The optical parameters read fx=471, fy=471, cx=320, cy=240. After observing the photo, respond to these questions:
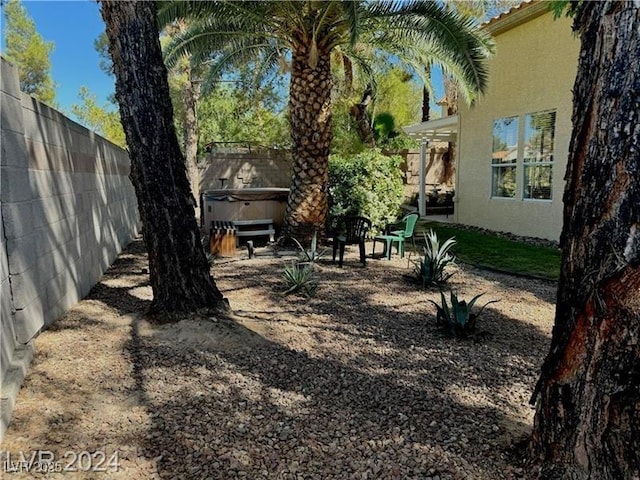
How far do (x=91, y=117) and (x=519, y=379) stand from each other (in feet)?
81.4

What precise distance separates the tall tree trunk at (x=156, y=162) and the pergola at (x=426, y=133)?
10.9 meters

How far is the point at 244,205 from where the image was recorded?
10086mm

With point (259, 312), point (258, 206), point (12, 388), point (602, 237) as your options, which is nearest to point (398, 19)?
point (258, 206)

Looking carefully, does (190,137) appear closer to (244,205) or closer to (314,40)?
(244,205)

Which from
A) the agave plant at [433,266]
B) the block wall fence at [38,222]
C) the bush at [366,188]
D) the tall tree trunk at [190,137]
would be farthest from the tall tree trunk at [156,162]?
the tall tree trunk at [190,137]

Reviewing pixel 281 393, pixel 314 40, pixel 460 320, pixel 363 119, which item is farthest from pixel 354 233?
pixel 363 119

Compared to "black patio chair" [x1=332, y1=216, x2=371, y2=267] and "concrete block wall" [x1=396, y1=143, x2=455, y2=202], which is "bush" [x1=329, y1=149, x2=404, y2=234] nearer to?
"black patio chair" [x1=332, y1=216, x2=371, y2=267]

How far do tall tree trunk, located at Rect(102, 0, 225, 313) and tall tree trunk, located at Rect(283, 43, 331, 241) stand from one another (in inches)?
186

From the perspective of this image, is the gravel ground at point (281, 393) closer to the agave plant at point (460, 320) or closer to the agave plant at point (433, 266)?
the agave plant at point (460, 320)

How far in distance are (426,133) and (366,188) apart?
22.5ft

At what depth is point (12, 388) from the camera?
3.03 meters

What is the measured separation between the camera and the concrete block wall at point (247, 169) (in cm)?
1620

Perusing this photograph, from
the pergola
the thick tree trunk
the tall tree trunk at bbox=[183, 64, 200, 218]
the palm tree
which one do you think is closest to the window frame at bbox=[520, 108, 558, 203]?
the palm tree

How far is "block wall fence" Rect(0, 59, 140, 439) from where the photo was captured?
3.42 metres
